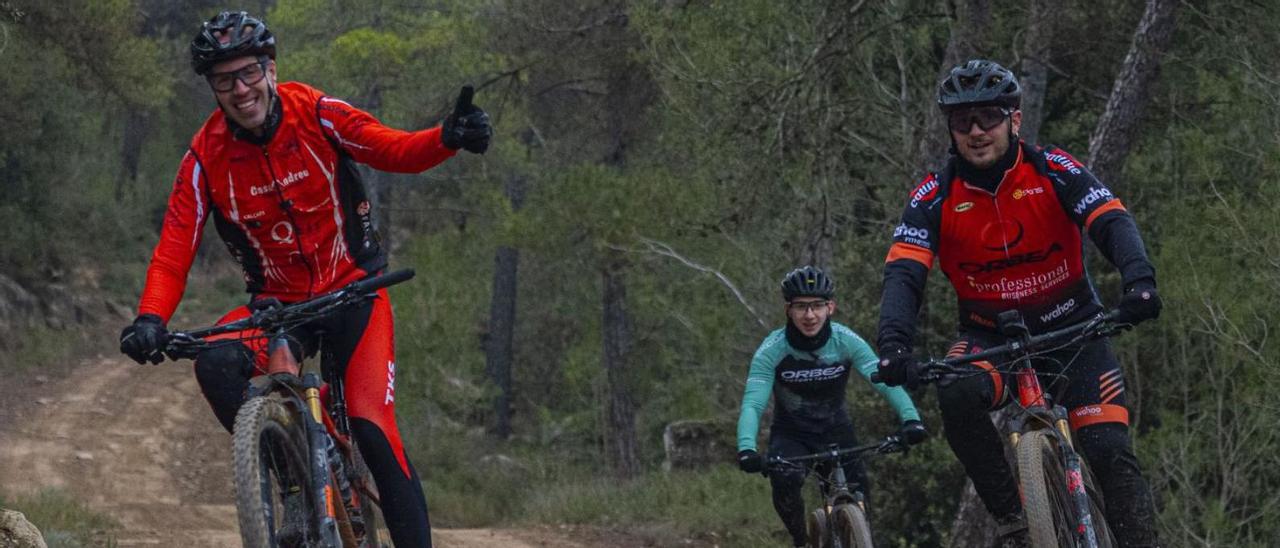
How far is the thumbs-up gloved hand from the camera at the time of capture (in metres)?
5.15

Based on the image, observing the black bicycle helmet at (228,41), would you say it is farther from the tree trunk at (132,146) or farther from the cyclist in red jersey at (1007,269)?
the tree trunk at (132,146)

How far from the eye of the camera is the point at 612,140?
22062 mm

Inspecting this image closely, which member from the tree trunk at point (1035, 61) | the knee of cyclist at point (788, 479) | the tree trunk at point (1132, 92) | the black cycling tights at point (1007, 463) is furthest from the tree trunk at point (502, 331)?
the black cycling tights at point (1007, 463)

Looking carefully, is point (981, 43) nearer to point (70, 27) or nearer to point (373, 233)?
point (373, 233)

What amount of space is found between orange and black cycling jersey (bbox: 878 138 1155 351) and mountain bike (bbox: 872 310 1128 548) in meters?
0.38

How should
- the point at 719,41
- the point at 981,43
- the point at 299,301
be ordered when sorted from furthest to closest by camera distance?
the point at 719,41
the point at 981,43
the point at 299,301

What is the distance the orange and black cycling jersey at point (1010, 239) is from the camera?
566 cm

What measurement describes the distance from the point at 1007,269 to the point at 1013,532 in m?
1.03

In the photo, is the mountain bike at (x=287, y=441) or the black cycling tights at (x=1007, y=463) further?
the black cycling tights at (x=1007, y=463)

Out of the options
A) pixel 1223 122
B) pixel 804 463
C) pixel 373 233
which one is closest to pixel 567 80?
pixel 1223 122

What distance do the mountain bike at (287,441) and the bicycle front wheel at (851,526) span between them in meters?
2.61

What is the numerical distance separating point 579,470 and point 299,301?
1970 cm

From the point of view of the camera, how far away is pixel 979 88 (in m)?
5.59

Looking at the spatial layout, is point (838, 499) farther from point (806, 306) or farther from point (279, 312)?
point (279, 312)
